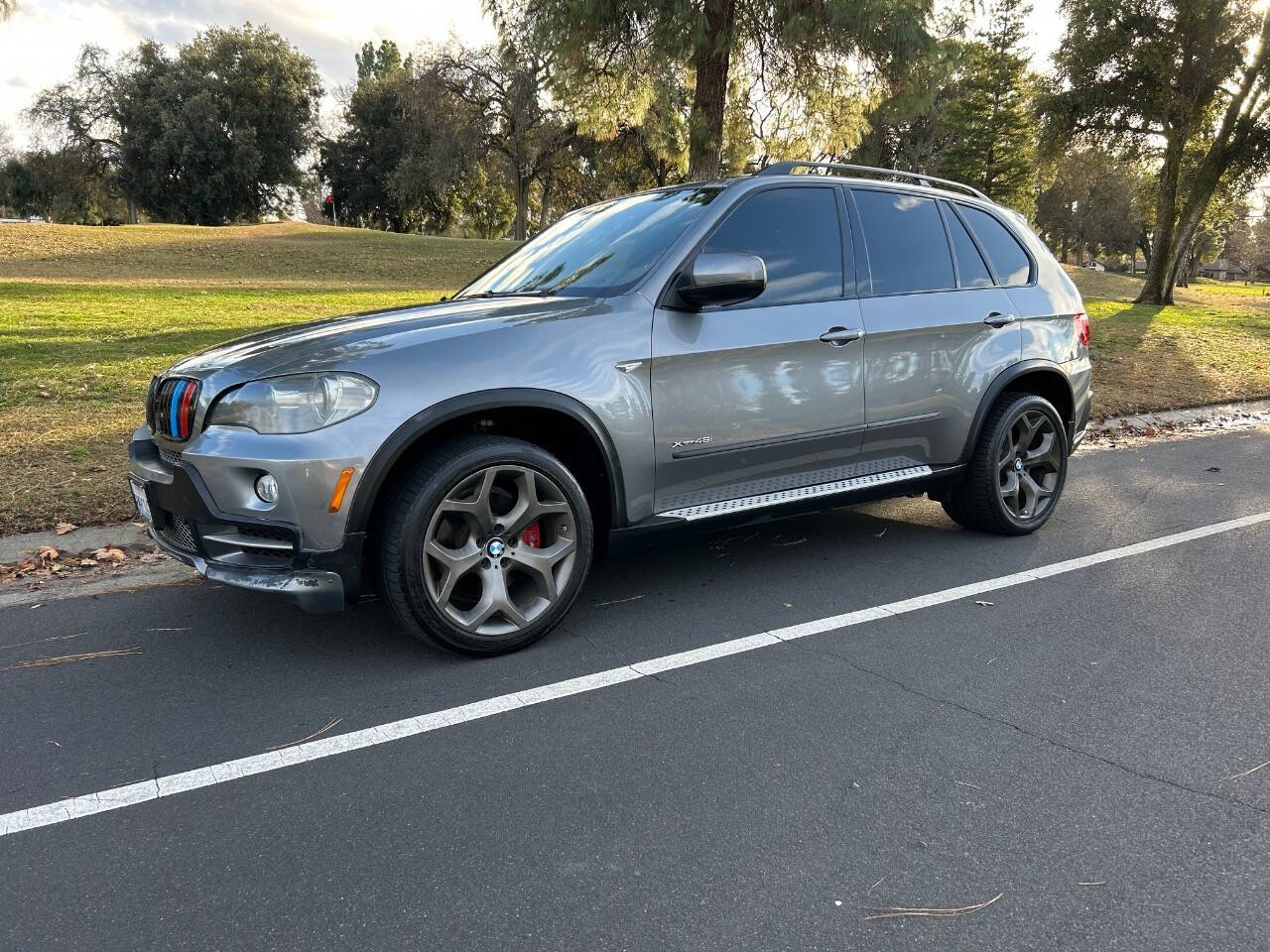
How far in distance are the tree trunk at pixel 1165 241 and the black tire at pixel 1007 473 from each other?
23.7 metres

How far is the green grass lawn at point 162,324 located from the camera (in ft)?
21.1

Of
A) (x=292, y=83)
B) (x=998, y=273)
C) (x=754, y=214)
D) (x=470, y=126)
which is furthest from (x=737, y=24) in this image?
(x=292, y=83)

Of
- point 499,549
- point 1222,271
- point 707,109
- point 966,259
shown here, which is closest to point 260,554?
point 499,549

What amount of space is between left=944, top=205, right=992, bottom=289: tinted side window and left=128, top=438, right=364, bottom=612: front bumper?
3.51 metres

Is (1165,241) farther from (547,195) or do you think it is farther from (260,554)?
(547,195)

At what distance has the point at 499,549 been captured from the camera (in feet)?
11.9

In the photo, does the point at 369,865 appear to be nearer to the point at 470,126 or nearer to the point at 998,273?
the point at 998,273

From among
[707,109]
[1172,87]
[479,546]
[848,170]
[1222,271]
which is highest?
[1172,87]

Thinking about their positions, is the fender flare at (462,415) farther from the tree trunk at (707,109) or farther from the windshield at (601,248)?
the tree trunk at (707,109)

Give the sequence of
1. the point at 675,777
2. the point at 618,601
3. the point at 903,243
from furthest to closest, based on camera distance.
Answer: the point at 903,243 → the point at 618,601 → the point at 675,777

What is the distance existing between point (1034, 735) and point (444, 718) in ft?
6.36

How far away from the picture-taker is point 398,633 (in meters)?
3.94

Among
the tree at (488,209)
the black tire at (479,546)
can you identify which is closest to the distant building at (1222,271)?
the tree at (488,209)

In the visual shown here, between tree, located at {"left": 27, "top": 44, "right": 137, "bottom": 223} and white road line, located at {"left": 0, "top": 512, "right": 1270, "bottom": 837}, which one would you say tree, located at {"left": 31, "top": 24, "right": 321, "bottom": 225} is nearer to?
tree, located at {"left": 27, "top": 44, "right": 137, "bottom": 223}
